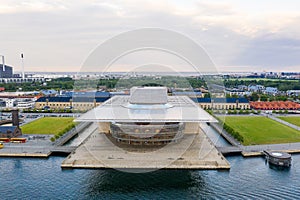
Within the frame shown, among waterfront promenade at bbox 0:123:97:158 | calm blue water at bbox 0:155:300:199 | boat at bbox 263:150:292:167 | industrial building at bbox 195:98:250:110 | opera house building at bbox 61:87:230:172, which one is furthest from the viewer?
industrial building at bbox 195:98:250:110

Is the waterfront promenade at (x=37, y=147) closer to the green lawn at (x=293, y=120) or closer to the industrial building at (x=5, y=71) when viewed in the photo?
the green lawn at (x=293, y=120)

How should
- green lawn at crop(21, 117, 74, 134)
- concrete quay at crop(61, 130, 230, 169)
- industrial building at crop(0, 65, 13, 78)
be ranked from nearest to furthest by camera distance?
concrete quay at crop(61, 130, 230, 169)
green lawn at crop(21, 117, 74, 134)
industrial building at crop(0, 65, 13, 78)

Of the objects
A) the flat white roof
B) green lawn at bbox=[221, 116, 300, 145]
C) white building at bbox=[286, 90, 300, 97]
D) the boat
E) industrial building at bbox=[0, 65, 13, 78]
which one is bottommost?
the boat

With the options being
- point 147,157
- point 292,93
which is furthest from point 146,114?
point 292,93

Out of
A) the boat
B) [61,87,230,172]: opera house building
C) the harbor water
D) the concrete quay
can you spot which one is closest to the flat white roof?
[61,87,230,172]: opera house building

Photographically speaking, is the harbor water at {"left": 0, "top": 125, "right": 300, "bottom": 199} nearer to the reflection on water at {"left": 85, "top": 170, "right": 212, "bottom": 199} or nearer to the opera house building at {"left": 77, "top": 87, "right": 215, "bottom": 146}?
the reflection on water at {"left": 85, "top": 170, "right": 212, "bottom": 199}

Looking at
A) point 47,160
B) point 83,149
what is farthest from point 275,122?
point 47,160
